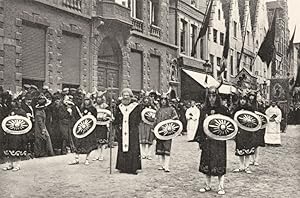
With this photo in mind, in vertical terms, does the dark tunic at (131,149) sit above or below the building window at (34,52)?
below

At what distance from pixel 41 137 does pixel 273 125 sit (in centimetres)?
792

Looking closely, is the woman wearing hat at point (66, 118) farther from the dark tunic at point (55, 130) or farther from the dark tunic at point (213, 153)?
the dark tunic at point (213, 153)

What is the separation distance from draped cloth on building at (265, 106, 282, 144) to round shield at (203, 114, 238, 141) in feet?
26.5

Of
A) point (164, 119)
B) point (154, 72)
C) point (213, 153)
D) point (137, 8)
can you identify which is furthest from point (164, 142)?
point (154, 72)

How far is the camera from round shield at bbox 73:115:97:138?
9.04 metres

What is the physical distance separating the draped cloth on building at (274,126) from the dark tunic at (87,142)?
22.6ft

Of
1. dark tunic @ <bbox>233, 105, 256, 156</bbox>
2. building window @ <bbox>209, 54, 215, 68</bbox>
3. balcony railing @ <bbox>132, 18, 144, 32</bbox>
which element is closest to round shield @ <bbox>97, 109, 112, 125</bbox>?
dark tunic @ <bbox>233, 105, 256, 156</bbox>

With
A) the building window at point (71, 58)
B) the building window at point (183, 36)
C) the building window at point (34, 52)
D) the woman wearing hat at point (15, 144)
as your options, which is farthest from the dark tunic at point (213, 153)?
the building window at point (183, 36)

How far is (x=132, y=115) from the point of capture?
8.30m

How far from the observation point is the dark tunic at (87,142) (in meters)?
9.27

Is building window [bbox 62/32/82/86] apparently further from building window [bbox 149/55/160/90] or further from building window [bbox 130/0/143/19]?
building window [bbox 149/55/160/90]

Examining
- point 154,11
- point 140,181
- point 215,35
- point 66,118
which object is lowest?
point 140,181

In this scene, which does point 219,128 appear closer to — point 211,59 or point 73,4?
point 73,4

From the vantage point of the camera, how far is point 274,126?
14.5 meters
